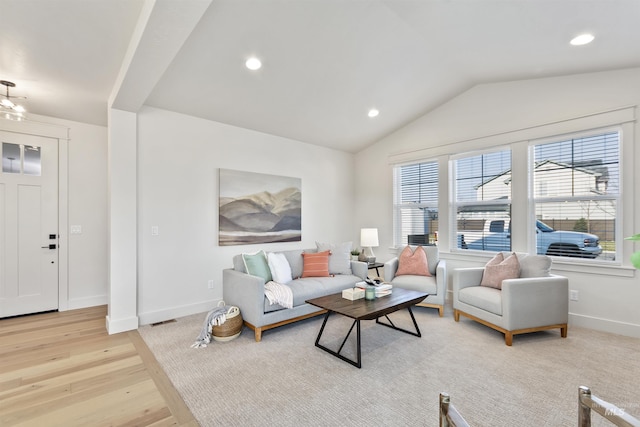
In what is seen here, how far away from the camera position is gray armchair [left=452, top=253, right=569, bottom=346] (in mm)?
3000

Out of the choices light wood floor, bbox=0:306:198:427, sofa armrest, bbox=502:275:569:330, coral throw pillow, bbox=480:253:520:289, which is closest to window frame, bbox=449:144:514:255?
coral throw pillow, bbox=480:253:520:289

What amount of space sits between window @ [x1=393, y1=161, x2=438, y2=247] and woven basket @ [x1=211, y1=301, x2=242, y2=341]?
3.20 metres

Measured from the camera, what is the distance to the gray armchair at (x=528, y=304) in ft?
9.84

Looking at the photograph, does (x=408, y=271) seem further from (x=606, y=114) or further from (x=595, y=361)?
(x=606, y=114)

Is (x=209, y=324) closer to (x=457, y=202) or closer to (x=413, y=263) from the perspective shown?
(x=413, y=263)

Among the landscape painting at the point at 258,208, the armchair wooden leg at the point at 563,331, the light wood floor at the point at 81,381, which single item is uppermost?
the landscape painting at the point at 258,208

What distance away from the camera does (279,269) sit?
3561 millimetres

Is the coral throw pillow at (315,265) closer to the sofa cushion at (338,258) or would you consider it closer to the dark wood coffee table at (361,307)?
the sofa cushion at (338,258)

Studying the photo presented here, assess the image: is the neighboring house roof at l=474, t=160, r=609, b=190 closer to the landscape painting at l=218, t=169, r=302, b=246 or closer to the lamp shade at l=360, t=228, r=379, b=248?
the lamp shade at l=360, t=228, r=379, b=248

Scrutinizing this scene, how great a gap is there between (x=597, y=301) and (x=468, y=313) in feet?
4.65

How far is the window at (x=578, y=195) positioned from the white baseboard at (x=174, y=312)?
4.45 meters

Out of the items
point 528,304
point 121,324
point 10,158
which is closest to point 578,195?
point 528,304

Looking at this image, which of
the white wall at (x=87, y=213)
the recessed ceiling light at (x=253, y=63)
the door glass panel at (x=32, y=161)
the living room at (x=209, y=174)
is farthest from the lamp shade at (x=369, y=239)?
the door glass panel at (x=32, y=161)

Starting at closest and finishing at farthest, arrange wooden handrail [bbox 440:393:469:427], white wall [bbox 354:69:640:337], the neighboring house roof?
wooden handrail [bbox 440:393:469:427] → white wall [bbox 354:69:640:337] → the neighboring house roof
